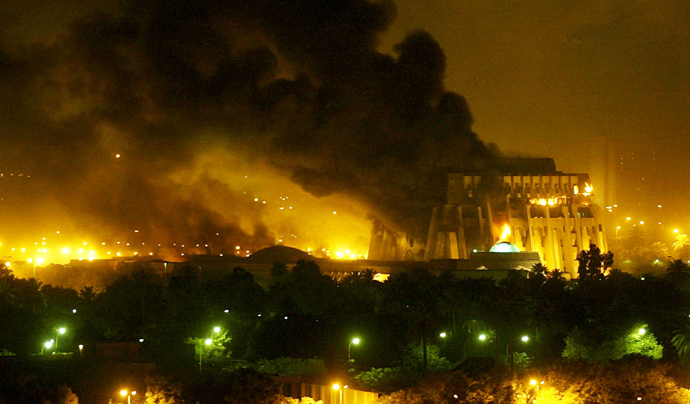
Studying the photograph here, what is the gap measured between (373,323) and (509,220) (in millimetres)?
32510

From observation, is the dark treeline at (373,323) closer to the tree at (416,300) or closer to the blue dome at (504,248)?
the tree at (416,300)

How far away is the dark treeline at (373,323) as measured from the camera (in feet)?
128

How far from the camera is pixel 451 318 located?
42.3 m

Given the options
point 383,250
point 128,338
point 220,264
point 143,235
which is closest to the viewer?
point 128,338

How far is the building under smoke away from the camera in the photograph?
68.4m

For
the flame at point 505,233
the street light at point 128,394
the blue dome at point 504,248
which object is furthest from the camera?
the flame at point 505,233

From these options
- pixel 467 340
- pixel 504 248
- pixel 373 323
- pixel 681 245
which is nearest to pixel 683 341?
pixel 467 340

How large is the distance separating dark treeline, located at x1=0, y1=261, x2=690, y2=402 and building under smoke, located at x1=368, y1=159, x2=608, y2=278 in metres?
22.9

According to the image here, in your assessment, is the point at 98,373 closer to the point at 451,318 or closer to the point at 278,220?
the point at 451,318

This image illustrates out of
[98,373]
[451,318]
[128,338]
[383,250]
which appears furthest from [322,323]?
[383,250]

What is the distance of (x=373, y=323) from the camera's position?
41031mm

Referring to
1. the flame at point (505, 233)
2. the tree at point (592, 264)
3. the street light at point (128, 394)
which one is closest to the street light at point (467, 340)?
the tree at point (592, 264)

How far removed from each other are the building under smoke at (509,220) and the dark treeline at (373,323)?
2288 centimetres

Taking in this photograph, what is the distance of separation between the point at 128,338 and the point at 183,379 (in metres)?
6.52
